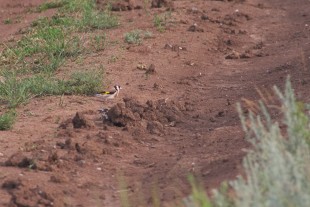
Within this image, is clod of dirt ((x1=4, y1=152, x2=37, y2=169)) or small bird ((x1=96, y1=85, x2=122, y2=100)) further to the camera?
small bird ((x1=96, y1=85, x2=122, y2=100))

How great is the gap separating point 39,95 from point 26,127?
117 cm

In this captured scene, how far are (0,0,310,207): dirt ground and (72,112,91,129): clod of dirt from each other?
1 cm

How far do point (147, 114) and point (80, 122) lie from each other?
0.70 m

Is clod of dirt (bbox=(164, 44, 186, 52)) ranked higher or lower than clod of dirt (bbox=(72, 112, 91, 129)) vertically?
lower

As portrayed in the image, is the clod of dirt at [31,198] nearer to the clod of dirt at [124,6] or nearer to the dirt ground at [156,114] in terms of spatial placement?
the dirt ground at [156,114]

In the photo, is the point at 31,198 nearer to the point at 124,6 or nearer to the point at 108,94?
the point at 108,94

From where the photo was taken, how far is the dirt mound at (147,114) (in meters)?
8.96

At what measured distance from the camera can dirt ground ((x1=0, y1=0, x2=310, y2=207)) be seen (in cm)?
719

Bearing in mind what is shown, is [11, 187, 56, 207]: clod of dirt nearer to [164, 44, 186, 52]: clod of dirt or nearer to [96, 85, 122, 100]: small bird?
[96, 85, 122, 100]: small bird

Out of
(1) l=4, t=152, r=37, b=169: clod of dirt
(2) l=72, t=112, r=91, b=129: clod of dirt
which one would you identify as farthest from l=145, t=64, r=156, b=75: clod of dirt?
(1) l=4, t=152, r=37, b=169: clod of dirt

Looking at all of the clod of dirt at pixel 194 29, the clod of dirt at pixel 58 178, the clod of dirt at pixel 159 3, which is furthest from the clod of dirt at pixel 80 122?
the clod of dirt at pixel 159 3

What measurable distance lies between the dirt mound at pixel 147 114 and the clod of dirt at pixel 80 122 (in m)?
0.29

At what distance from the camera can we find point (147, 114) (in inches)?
363

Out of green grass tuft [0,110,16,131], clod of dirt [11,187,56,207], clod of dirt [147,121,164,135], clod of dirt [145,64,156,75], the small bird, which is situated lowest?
clod of dirt [145,64,156,75]
